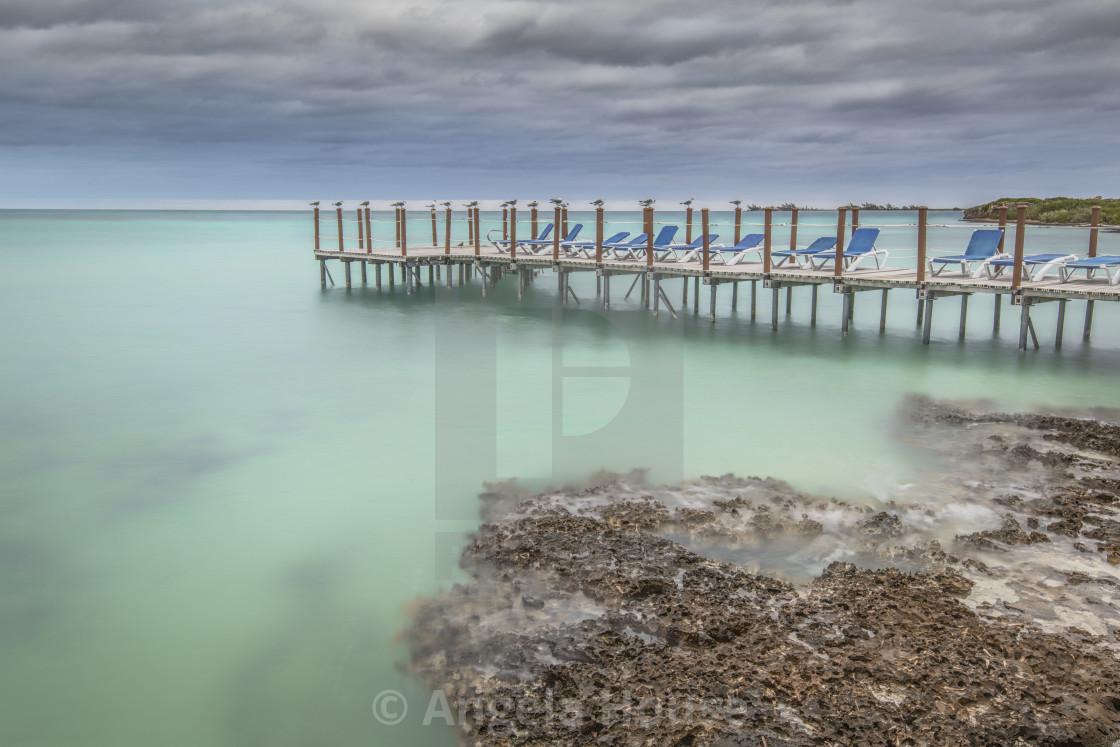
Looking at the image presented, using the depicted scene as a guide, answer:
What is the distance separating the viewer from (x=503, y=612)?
4902 millimetres

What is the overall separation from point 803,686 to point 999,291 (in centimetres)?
935

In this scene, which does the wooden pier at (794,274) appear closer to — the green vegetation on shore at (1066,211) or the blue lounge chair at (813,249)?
the blue lounge chair at (813,249)

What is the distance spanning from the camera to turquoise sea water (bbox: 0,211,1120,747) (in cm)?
460

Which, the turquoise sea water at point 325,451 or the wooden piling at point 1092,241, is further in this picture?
the wooden piling at point 1092,241

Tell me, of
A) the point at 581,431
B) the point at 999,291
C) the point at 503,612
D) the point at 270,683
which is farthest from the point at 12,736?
the point at 999,291

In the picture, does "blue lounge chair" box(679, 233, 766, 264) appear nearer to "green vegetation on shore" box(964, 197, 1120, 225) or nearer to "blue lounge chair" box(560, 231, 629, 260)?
"blue lounge chair" box(560, 231, 629, 260)

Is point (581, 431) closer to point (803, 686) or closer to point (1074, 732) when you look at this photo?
point (803, 686)

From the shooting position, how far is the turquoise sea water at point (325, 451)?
15.1 ft

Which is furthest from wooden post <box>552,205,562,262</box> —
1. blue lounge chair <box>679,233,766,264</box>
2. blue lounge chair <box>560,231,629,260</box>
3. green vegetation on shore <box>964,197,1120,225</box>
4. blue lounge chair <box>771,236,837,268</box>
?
green vegetation on shore <box>964,197,1120,225</box>

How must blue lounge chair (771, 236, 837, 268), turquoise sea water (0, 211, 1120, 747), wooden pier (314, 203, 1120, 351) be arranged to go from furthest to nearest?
blue lounge chair (771, 236, 837, 268)
wooden pier (314, 203, 1120, 351)
turquoise sea water (0, 211, 1120, 747)

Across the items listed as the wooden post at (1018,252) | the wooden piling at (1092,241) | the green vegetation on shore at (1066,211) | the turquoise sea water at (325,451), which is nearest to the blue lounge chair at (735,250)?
the turquoise sea water at (325,451)

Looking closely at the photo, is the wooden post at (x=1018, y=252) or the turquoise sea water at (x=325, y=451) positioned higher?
the wooden post at (x=1018, y=252)

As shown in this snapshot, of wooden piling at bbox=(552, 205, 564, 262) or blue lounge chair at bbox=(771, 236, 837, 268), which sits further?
wooden piling at bbox=(552, 205, 564, 262)

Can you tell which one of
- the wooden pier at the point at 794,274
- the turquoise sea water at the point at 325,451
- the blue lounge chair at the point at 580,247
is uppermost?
the blue lounge chair at the point at 580,247
